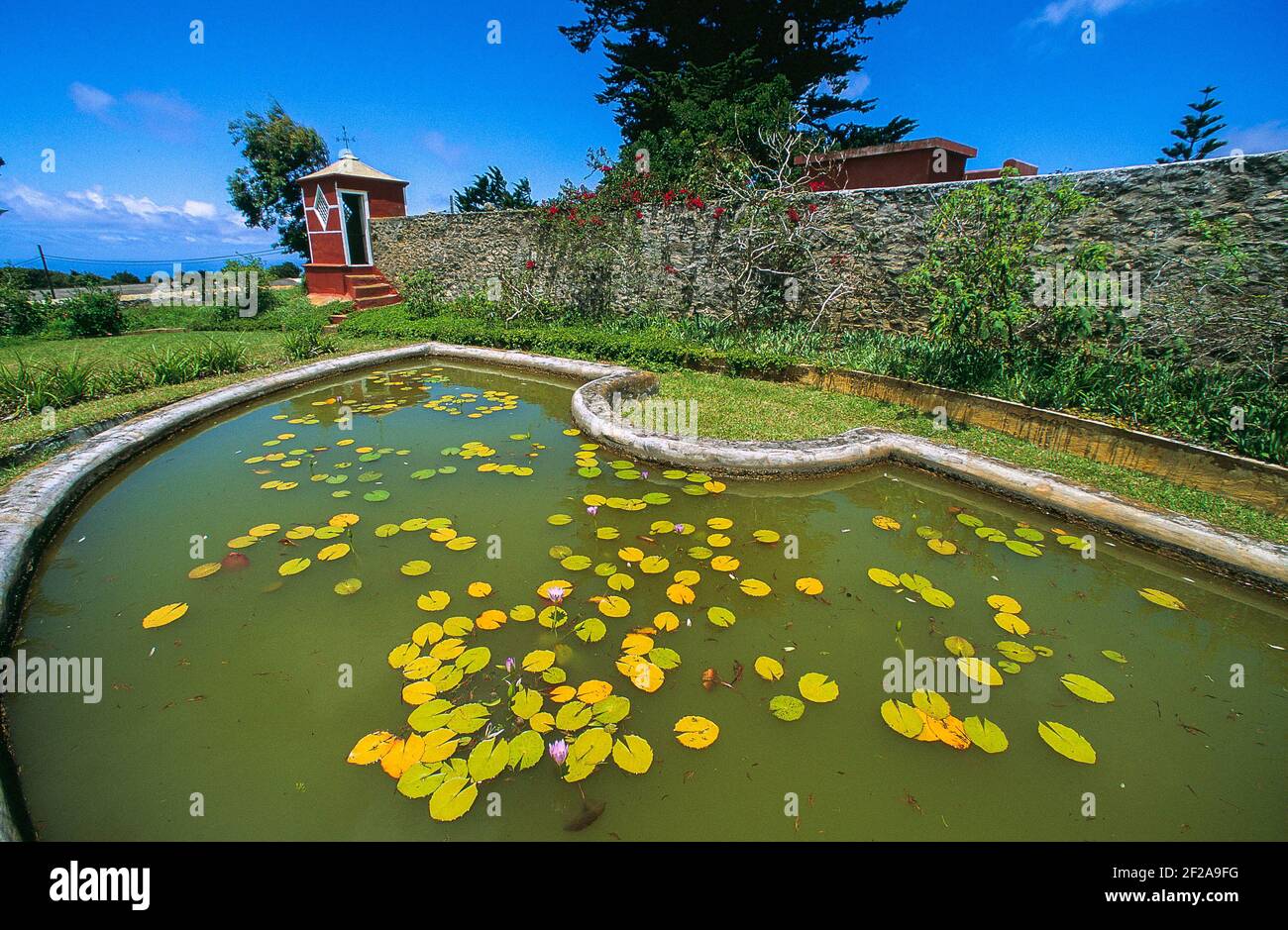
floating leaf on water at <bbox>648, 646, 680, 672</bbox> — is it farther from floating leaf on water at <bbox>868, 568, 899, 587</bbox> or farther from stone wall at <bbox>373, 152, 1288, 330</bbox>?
stone wall at <bbox>373, 152, 1288, 330</bbox>

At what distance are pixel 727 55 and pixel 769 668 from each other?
15.4 meters

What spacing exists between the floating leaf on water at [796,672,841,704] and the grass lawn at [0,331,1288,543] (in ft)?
9.02

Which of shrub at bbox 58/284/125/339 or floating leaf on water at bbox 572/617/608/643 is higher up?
shrub at bbox 58/284/125/339

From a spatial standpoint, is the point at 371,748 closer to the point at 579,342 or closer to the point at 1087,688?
the point at 1087,688

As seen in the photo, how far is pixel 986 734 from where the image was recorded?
77.0 inches

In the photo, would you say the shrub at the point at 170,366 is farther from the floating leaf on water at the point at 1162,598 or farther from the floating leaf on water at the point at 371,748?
the floating leaf on water at the point at 1162,598

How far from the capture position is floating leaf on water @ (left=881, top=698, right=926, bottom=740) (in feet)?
6.40

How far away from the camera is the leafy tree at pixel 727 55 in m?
12.5

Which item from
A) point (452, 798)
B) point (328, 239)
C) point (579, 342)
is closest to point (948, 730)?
point (452, 798)

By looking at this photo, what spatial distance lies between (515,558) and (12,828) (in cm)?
192

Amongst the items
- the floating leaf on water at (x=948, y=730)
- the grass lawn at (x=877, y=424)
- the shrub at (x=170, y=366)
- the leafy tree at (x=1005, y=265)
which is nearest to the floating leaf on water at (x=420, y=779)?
the floating leaf on water at (x=948, y=730)
